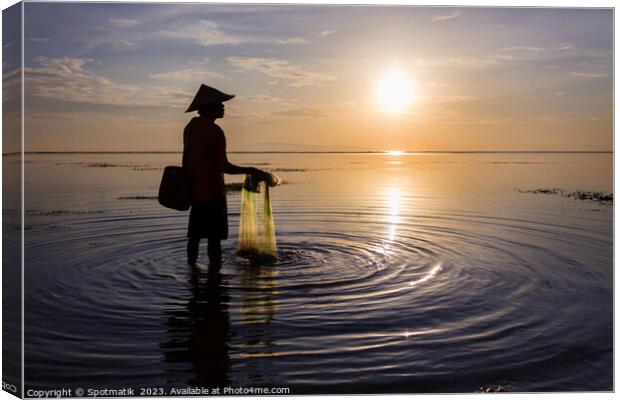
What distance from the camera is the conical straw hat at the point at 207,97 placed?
7.79 m

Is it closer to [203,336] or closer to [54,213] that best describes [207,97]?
[203,336]

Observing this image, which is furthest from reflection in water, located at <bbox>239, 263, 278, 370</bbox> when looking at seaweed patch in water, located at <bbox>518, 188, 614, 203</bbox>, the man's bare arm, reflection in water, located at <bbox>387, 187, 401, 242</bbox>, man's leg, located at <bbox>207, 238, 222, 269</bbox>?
seaweed patch in water, located at <bbox>518, 188, 614, 203</bbox>

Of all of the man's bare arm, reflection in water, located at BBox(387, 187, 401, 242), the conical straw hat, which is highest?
the conical straw hat

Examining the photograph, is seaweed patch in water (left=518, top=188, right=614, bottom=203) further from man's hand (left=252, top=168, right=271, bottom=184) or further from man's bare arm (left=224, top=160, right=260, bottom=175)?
man's bare arm (left=224, top=160, right=260, bottom=175)

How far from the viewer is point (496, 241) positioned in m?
10.9

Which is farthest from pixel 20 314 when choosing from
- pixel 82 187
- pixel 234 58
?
pixel 82 187

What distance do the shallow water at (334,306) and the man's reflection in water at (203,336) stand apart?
17mm

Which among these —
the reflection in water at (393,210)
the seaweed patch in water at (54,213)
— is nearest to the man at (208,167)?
the reflection in water at (393,210)

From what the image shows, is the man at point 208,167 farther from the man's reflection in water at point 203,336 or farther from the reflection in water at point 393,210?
the reflection in water at point 393,210

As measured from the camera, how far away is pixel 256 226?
912 centimetres

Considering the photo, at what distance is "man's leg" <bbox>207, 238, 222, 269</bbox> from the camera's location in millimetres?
8539

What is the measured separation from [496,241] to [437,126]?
286cm

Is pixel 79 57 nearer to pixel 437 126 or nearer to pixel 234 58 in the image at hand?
pixel 234 58

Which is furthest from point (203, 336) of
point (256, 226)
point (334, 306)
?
point (256, 226)
